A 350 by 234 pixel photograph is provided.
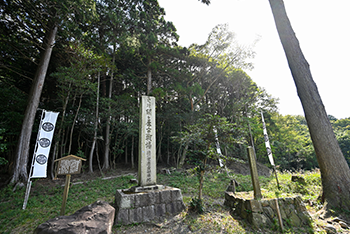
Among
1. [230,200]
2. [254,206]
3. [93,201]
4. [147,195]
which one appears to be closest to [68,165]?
[147,195]

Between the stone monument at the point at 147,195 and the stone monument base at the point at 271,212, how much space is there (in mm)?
1594

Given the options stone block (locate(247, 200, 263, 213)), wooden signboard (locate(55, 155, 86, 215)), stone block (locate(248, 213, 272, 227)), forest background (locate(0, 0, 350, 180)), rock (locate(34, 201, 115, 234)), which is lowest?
stone block (locate(248, 213, 272, 227))

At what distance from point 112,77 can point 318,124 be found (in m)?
11.1

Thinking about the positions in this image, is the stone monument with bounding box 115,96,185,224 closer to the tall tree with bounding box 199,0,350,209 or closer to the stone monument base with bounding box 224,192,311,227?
the stone monument base with bounding box 224,192,311,227

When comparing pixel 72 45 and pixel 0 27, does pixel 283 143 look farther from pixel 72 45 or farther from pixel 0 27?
pixel 0 27

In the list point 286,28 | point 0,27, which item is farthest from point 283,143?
point 0,27

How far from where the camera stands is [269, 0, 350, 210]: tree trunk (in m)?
3.47

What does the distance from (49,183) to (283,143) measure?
19.2 m

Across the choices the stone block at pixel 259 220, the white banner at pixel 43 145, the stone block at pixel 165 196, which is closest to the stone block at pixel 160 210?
the stone block at pixel 165 196

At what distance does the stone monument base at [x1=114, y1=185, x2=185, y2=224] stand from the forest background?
1262mm

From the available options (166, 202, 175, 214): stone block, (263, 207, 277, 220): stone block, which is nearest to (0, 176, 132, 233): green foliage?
(166, 202, 175, 214): stone block

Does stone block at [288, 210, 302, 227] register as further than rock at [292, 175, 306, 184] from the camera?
No

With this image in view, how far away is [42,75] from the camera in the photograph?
285 inches

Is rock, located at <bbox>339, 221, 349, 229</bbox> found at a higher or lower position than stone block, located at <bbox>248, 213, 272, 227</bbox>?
lower
